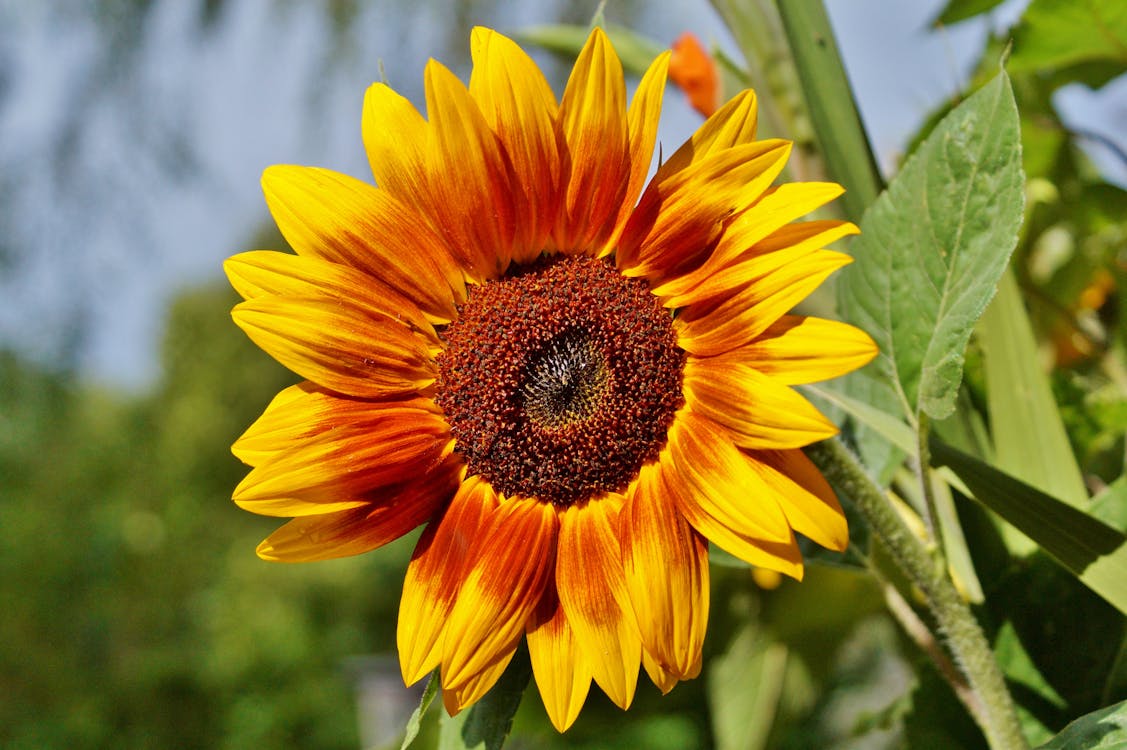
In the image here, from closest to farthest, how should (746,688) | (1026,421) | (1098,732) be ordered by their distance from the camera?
1. (1098,732)
2. (1026,421)
3. (746,688)

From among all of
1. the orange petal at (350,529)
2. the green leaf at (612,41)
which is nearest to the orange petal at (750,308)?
the orange petal at (350,529)

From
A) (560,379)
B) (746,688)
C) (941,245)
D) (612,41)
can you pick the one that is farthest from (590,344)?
(746,688)

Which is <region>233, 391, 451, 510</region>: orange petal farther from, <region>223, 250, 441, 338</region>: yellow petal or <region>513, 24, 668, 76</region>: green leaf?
<region>513, 24, 668, 76</region>: green leaf

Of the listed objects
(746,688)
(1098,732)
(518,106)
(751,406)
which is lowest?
(746,688)

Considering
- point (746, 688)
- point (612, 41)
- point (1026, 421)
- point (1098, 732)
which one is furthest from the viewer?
point (746, 688)

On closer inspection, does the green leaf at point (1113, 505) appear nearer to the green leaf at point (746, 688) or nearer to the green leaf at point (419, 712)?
the green leaf at point (419, 712)

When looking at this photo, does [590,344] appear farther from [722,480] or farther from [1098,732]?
[1098,732]

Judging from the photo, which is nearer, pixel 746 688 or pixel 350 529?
pixel 350 529

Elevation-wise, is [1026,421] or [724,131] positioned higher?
[724,131]
